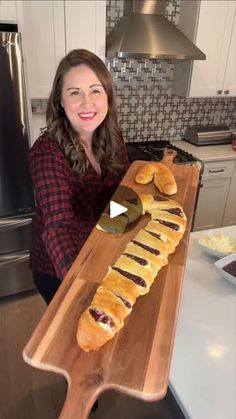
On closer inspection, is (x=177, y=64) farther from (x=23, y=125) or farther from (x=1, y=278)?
(x=1, y=278)

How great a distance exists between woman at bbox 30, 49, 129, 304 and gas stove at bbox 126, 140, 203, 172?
4.03 ft

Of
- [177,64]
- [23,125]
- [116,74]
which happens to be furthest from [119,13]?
[23,125]

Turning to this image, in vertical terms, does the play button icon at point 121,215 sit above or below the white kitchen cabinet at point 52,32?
below

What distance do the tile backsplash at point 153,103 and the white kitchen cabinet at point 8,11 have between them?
0.61 meters

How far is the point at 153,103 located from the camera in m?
2.78

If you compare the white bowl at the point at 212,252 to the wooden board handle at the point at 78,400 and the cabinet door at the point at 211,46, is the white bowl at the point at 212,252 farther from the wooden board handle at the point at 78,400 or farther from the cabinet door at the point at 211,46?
the cabinet door at the point at 211,46

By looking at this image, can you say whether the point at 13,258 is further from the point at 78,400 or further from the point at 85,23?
the point at 78,400

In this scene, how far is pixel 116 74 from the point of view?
2545 millimetres

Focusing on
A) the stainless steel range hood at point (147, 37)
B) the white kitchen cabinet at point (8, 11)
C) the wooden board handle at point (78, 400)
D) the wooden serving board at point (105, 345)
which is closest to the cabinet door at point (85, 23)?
the stainless steel range hood at point (147, 37)

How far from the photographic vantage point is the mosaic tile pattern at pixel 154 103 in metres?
2.53

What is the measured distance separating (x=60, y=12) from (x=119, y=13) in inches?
25.9

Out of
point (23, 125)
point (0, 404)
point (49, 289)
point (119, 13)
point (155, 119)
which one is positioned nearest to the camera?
point (49, 289)

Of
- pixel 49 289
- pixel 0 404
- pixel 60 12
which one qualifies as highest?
pixel 60 12

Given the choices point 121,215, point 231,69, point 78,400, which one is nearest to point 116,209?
point 121,215
